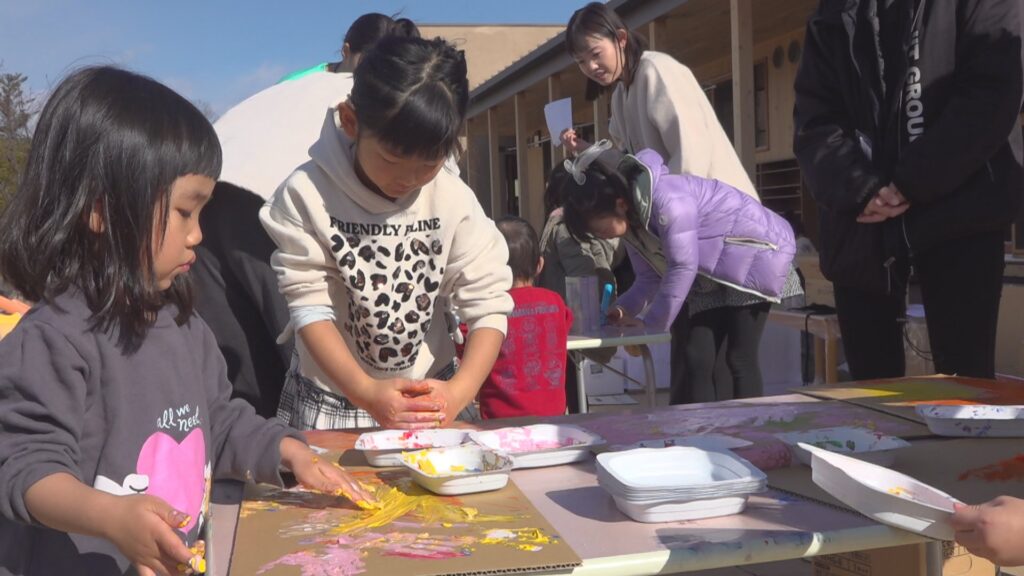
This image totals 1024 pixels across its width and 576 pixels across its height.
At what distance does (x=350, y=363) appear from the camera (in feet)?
6.97

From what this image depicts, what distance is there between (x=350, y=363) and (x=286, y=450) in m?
0.49

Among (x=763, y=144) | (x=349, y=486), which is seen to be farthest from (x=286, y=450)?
(x=763, y=144)

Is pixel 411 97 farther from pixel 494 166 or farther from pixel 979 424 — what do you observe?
pixel 494 166

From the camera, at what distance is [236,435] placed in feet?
5.50

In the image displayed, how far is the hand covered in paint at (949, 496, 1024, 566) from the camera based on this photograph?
117 cm

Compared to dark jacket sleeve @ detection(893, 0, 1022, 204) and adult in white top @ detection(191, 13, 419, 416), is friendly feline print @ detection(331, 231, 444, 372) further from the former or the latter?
dark jacket sleeve @ detection(893, 0, 1022, 204)

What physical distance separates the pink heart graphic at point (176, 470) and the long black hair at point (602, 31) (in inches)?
119

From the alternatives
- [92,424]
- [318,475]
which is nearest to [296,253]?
[318,475]

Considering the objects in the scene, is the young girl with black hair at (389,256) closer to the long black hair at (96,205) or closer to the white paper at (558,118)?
the long black hair at (96,205)

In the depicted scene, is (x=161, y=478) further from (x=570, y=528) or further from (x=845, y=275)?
(x=845, y=275)

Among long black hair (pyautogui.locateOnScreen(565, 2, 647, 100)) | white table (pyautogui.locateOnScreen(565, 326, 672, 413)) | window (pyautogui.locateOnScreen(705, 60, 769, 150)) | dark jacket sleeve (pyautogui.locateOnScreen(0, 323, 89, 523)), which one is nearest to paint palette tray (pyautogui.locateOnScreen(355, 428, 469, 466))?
dark jacket sleeve (pyautogui.locateOnScreen(0, 323, 89, 523))

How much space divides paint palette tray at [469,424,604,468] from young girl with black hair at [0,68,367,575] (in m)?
0.35

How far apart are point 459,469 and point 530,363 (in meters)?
1.93

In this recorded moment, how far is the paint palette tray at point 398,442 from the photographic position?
1.80 metres
